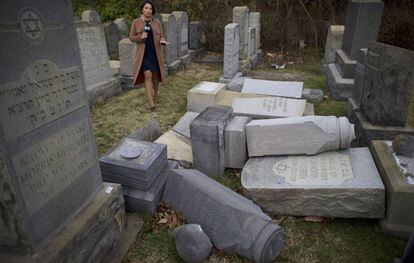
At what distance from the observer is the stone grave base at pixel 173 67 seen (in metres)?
8.07

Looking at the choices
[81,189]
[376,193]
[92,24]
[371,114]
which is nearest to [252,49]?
[92,24]

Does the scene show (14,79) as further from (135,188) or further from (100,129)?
(100,129)

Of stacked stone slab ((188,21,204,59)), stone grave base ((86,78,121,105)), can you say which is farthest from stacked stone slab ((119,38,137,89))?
stacked stone slab ((188,21,204,59))

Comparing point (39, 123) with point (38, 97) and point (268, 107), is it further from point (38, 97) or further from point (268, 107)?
point (268, 107)

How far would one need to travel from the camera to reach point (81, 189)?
2396 mm

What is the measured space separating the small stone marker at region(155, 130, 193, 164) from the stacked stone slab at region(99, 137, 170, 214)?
0.81 metres

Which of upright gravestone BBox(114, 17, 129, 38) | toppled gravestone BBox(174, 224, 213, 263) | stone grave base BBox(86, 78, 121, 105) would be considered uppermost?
upright gravestone BBox(114, 17, 129, 38)

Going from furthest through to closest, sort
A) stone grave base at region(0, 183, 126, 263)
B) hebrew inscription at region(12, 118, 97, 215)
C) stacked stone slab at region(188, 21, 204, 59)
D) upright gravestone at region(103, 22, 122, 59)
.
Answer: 1. stacked stone slab at region(188, 21, 204, 59)
2. upright gravestone at region(103, 22, 122, 59)
3. stone grave base at region(0, 183, 126, 263)
4. hebrew inscription at region(12, 118, 97, 215)

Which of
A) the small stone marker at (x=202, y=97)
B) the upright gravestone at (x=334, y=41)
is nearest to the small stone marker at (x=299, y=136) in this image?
the small stone marker at (x=202, y=97)

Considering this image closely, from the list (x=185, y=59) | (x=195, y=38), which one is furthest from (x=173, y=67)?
(x=195, y=38)

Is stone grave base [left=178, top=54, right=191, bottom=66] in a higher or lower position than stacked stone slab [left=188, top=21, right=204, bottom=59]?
lower

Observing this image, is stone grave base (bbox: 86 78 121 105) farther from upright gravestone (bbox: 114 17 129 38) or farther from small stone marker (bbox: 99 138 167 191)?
upright gravestone (bbox: 114 17 129 38)

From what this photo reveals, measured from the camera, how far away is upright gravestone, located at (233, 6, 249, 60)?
7.67 meters

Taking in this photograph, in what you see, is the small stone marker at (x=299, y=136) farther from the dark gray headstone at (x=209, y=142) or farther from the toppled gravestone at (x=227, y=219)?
the toppled gravestone at (x=227, y=219)
